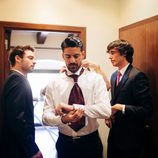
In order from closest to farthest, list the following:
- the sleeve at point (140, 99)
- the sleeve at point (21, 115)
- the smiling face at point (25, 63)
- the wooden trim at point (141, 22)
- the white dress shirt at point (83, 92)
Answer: the white dress shirt at point (83, 92) < the sleeve at point (21, 115) < the sleeve at point (140, 99) < the smiling face at point (25, 63) < the wooden trim at point (141, 22)

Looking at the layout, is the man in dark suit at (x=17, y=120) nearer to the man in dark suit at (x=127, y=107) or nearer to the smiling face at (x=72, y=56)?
the smiling face at (x=72, y=56)

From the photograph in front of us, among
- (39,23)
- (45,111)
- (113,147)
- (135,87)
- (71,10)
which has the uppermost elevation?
(71,10)

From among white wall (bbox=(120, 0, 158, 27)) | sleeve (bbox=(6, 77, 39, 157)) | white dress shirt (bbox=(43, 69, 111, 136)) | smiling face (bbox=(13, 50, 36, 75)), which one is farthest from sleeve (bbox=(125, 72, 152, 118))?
smiling face (bbox=(13, 50, 36, 75))

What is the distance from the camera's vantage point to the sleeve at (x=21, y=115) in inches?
72.2

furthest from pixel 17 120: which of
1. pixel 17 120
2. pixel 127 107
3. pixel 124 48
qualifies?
pixel 124 48

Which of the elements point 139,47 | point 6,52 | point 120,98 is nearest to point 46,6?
point 6,52

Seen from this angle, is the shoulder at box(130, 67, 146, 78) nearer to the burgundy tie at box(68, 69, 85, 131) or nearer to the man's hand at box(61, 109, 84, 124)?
the burgundy tie at box(68, 69, 85, 131)

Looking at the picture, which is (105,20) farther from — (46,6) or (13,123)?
(13,123)

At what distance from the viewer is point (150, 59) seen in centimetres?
232

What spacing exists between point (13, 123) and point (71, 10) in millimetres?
1548

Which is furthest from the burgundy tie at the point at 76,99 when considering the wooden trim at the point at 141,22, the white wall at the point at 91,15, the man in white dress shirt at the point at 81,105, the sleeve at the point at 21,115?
the white wall at the point at 91,15

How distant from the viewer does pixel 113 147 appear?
2.21m

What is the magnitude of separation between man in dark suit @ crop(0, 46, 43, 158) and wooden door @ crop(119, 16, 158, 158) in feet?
3.55

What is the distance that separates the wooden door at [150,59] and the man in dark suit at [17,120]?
108 cm
